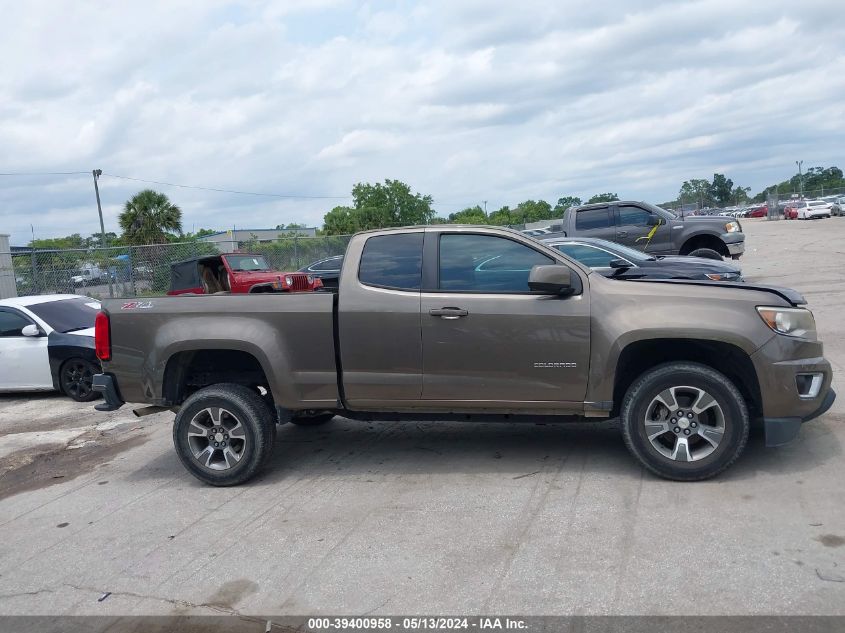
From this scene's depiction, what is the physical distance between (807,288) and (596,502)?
12331mm

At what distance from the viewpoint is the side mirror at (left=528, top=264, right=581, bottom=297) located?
527cm

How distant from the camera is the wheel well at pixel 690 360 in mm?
5355

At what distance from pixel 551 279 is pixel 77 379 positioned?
7333 mm

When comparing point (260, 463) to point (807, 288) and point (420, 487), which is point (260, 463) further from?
point (807, 288)

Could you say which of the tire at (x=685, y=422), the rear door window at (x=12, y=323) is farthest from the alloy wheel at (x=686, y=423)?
the rear door window at (x=12, y=323)

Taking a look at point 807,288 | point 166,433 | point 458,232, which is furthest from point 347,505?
point 807,288

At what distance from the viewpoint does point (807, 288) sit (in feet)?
50.1

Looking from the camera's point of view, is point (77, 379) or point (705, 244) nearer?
point (77, 379)

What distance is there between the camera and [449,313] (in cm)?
555

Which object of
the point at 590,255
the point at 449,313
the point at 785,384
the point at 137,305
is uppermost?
the point at 137,305

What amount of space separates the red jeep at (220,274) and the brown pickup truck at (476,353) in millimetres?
3477

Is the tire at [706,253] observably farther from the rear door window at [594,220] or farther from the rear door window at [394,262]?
the rear door window at [394,262]

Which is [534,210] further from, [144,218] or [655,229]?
[655,229]

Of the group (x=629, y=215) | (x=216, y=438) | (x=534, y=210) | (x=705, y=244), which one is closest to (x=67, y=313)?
(x=216, y=438)
